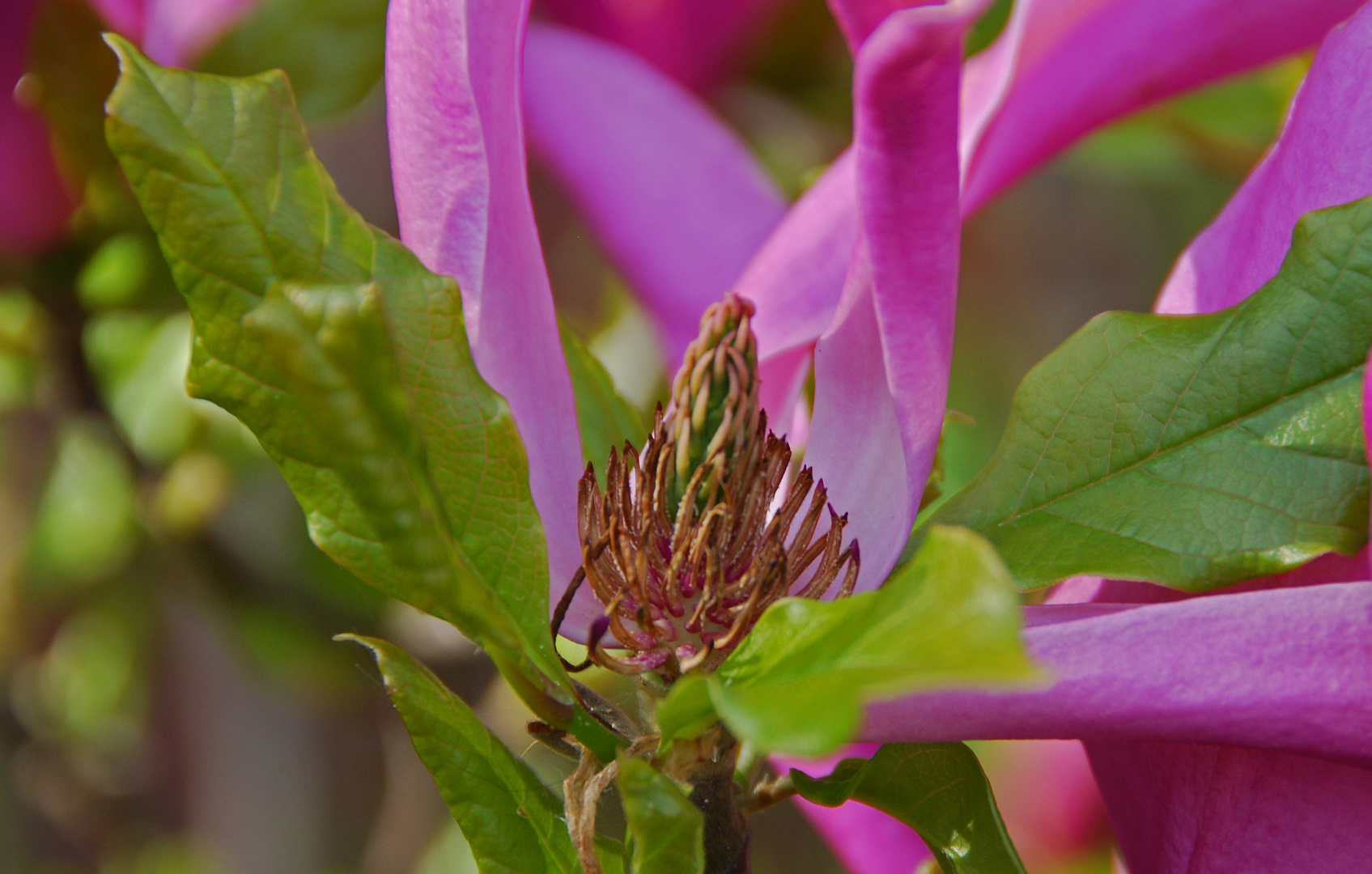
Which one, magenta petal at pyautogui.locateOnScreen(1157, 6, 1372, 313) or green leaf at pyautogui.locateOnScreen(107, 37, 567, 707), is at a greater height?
magenta petal at pyautogui.locateOnScreen(1157, 6, 1372, 313)

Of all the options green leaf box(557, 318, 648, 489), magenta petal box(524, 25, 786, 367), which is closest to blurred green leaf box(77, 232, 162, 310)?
magenta petal box(524, 25, 786, 367)

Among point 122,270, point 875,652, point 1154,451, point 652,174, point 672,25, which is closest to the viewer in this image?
point 875,652

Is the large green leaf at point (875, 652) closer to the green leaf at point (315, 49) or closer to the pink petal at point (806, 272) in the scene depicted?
the pink petal at point (806, 272)

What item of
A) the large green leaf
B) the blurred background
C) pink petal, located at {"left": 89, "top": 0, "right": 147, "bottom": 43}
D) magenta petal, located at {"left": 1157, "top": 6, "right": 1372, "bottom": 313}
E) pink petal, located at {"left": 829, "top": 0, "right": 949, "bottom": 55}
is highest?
pink petal, located at {"left": 829, "top": 0, "right": 949, "bottom": 55}

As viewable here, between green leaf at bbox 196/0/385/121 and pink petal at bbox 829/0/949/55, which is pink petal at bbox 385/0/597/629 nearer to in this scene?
pink petal at bbox 829/0/949/55

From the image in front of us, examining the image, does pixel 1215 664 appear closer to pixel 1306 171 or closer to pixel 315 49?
pixel 1306 171

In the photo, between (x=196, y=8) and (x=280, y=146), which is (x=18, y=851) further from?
(x=280, y=146)

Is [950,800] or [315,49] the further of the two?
[315,49]

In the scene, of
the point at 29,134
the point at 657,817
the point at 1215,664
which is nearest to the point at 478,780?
the point at 657,817
